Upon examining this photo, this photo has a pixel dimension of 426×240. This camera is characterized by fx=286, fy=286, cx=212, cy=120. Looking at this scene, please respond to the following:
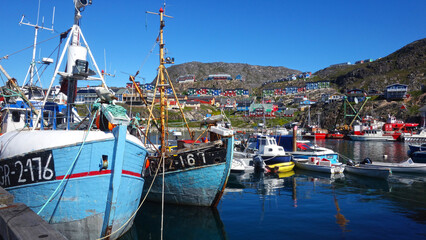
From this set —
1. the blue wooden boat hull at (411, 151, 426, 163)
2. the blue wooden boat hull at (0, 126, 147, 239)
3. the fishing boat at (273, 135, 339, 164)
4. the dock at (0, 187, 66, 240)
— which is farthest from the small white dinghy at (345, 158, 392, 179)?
the dock at (0, 187, 66, 240)

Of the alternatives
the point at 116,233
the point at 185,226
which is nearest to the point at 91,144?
the point at 116,233

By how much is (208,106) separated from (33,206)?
160122 millimetres

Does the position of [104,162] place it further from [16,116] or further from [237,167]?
[237,167]

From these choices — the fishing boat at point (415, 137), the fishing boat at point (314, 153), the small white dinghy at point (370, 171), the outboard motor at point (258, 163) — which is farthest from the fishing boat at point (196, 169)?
the fishing boat at point (415, 137)

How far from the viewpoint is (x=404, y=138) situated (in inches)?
3329

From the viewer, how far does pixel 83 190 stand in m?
10.2

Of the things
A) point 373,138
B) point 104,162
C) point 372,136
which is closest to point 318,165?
point 104,162

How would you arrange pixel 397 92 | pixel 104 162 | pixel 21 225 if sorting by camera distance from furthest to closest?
pixel 397 92
pixel 104 162
pixel 21 225

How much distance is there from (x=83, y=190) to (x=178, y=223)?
6.46 metres

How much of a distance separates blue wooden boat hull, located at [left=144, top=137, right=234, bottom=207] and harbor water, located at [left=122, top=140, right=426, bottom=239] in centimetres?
59

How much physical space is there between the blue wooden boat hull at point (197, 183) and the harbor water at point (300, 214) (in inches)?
23.2

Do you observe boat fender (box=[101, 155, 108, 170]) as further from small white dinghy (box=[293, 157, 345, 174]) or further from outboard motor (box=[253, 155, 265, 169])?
small white dinghy (box=[293, 157, 345, 174])

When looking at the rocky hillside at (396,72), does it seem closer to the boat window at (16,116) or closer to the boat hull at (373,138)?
the boat hull at (373,138)

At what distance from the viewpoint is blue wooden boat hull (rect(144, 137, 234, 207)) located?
16656 mm
